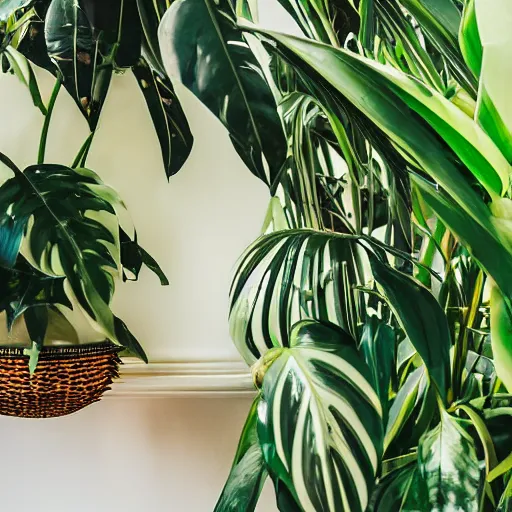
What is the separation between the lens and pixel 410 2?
59 cm

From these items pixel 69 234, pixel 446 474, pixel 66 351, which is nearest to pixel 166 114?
pixel 69 234

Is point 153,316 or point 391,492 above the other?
point 153,316

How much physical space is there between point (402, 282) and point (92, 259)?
348 millimetres

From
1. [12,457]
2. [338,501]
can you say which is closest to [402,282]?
[338,501]

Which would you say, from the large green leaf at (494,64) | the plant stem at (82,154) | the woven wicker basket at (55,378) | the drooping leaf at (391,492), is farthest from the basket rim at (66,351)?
the large green leaf at (494,64)

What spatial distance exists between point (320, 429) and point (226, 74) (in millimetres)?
362

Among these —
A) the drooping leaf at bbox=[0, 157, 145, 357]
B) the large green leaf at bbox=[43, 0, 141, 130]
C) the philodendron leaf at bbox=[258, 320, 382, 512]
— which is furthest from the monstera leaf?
the philodendron leaf at bbox=[258, 320, 382, 512]

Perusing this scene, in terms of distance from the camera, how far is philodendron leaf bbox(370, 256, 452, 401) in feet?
1.71

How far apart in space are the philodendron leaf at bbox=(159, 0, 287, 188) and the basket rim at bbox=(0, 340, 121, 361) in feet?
0.91

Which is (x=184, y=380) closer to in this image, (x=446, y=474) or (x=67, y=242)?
(x=67, y=242)

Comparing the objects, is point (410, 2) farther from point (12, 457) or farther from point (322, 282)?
point (12, 457)

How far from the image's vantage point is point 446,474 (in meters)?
0.49

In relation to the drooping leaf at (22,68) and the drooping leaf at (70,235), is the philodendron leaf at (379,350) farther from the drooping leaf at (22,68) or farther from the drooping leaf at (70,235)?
the drooping leaf at (22,68)

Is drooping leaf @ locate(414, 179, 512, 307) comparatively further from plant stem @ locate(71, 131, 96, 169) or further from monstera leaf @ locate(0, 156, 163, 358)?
plant stem @ locate(71, 131, 96, 169)
